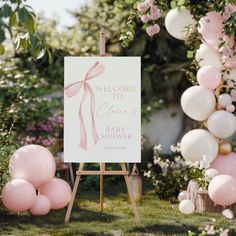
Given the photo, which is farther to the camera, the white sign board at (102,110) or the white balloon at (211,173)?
the white balloon at (211,173)

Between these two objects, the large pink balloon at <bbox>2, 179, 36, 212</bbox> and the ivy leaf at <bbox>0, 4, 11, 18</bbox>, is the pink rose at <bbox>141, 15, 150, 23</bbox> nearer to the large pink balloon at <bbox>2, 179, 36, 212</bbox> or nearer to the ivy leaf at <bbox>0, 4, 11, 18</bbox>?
the large pink balloon at <bbox>2, 179, 36, 212</bbox>

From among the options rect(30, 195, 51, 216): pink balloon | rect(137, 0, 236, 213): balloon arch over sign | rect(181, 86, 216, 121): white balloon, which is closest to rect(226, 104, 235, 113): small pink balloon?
rect(137, 0, 236, 213): balloon arch over sign

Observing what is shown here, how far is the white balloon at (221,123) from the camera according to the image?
597 cm

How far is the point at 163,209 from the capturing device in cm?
607

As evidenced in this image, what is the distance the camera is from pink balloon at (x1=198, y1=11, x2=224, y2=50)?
6043 millimetres

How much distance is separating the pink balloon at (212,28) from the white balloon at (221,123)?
71 centimetres

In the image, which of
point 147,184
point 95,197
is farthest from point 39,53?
point 147,184

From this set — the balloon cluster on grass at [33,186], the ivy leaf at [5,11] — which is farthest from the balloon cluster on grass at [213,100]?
the ivy leaf at [5,11]

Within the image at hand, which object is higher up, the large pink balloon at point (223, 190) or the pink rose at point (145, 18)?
the pink rose at point (145, 18)

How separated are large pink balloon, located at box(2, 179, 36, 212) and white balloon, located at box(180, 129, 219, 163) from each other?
5.55ft

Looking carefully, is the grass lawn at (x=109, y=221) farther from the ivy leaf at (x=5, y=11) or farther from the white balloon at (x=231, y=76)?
the ivy leaf at (x=5, y=11)

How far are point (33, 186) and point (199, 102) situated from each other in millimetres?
1881

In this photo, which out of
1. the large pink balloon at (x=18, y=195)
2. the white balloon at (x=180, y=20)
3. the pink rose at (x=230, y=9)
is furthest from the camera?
the white balloon at (x=180, y=20)

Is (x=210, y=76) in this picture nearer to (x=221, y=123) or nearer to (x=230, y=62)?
(x=230, y=62)
